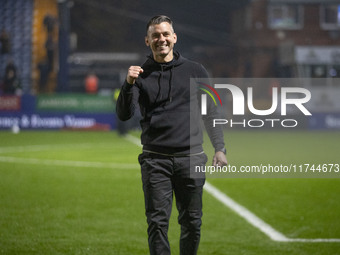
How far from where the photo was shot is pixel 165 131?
4.97m

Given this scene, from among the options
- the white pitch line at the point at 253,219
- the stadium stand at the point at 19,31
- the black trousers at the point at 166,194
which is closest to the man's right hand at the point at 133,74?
the black trousers at the point at 166,194

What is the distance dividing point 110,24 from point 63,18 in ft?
66.6

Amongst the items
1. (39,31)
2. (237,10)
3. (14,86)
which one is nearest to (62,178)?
(14,86)

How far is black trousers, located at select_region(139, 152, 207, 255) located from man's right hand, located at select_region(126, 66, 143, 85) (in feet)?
2.03

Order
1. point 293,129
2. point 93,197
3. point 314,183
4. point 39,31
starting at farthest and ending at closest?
point 39,31
point 293,129
point 314,183
point 93,197

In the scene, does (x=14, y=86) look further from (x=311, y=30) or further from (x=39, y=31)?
(x=311, y=30)

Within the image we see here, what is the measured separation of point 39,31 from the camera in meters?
36.9

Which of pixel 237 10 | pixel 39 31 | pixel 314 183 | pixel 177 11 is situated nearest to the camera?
pixel 314 183

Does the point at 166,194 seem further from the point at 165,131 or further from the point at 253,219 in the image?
the point at 253,219

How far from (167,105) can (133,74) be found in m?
0.44

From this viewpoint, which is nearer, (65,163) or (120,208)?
(120,208)

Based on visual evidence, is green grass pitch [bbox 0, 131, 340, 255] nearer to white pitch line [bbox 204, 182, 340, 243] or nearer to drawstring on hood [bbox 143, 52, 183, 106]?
white pitch line [bbox 204, 182, 340, 243]

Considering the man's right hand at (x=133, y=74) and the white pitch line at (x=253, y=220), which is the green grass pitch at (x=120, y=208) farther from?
the man's right hand at (x=133, y=74)

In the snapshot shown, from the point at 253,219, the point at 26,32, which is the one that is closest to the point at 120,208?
the point at 253,219
